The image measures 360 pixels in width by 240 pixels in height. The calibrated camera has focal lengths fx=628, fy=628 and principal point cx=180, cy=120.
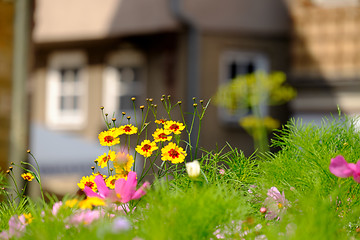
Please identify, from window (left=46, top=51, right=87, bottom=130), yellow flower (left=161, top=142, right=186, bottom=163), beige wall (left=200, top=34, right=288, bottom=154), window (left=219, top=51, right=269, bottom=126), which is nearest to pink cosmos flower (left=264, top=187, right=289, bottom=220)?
yellow flower (left=161, top=142, right=186, bottom=163)

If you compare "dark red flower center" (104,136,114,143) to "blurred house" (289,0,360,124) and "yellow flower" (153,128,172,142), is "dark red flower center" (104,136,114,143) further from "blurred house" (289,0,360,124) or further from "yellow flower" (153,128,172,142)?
"blurred house" (289,0,360,124)

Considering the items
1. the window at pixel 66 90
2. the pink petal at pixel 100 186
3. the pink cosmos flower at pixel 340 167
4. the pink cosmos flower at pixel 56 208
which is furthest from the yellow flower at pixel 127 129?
the window at pixel 66 90

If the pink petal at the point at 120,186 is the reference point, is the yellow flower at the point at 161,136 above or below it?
above

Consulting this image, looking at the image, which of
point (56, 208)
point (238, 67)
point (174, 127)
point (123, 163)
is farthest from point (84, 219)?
point (238, 67)

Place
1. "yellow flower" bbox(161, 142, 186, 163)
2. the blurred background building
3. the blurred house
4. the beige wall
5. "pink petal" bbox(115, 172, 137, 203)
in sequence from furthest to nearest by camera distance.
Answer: the beige wall → the blurred background building → the blurred house → "yellow flower" bbox(161, 142, 186, 163) → "pink petal" bbox(115, 172, 137, 203)

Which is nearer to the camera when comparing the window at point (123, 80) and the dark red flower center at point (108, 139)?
the dark red flower center at point (108, 139)

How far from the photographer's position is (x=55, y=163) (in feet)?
32.2

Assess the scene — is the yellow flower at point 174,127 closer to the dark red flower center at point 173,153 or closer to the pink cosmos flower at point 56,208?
the dark red flower center at point 173,153

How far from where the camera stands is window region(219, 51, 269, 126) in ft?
48.5

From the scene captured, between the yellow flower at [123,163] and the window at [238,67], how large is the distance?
12741mm

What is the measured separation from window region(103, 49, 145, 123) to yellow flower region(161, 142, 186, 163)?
44.4 feet

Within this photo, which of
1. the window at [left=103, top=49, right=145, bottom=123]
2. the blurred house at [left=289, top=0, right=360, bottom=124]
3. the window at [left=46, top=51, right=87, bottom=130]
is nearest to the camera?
the blurred house at [left=289, top=0, right=360, bottom=124]

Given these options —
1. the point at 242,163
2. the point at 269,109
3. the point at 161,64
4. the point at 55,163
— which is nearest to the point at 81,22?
Answer: the point at 161,64

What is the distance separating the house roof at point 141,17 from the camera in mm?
13891
